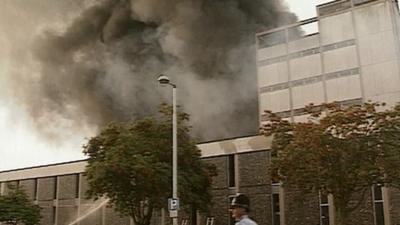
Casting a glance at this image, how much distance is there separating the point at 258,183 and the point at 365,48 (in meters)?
19.6

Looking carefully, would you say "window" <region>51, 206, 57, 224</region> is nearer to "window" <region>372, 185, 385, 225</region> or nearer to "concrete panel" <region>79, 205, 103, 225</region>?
"concrete panel" <region>79, 205, 103, 225</region>

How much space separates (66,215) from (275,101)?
19.9 metres

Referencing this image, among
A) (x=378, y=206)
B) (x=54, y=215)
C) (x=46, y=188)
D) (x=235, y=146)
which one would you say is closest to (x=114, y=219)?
(x=54, y=215)

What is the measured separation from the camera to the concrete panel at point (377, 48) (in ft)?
134

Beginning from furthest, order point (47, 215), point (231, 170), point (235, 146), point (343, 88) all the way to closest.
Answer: point (343, 88)
point (47, 215)
point (231, 170)
point (235, 146)

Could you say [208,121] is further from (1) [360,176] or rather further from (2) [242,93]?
(1) [360,176]

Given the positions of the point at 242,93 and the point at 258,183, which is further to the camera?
the point at 242,93

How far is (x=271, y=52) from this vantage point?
1886 inches

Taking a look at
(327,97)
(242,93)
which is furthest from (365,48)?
(242,93)

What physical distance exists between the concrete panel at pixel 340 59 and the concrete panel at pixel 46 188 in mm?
21627

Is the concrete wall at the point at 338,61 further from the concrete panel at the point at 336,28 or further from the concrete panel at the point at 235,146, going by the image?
the concrete panel at the point at 235,146

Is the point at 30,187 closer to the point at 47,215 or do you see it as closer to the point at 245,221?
the point at 47,215

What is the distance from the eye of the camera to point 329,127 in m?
19.6

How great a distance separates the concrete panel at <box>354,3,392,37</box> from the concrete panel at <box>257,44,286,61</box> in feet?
21.8
